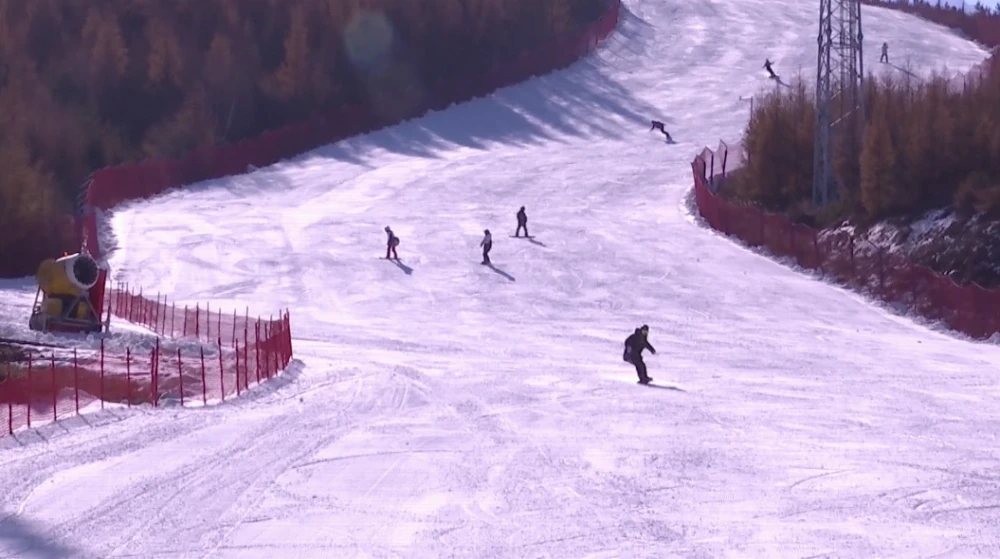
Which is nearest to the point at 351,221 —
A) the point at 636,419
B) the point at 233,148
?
the point at 233,148

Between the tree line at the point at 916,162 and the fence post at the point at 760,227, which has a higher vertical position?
the tree line at the point at 916,162

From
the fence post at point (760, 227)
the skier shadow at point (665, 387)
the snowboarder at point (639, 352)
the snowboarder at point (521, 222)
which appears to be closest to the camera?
the skier shadow at point (665, 387)

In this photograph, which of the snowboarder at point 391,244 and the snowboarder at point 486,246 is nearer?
the snowboarder at point 486,246

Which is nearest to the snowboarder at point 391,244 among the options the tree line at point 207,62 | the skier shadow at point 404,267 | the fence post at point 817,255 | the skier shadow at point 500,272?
the skier shadow at point 404,267

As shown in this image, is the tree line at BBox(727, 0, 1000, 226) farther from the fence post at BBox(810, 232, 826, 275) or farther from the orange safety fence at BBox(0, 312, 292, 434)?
the orange safety fence at BBox(0, 312, 292, 434)

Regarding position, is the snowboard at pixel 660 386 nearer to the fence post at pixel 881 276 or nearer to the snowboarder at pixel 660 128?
the fence post at pixel 881 276

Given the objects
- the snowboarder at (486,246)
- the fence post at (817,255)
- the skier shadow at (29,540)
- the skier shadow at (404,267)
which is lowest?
the skier shadow at (404,267)
